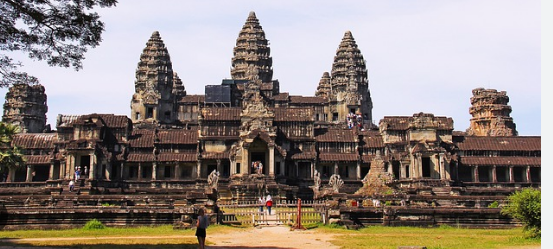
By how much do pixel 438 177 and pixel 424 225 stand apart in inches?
1130

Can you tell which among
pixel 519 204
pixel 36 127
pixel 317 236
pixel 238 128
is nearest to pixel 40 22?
pixel 317 236

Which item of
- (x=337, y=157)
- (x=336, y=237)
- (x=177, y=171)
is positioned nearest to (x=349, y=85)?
(x=337, y=157)

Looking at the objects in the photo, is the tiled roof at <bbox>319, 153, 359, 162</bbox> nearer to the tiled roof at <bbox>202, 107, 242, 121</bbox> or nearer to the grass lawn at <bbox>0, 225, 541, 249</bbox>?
the tiled roof at <bbox>202, 107, 242, 121</bbox>

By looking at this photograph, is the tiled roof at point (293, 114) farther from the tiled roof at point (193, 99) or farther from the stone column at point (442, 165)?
the tiled roof at point (193, 99)

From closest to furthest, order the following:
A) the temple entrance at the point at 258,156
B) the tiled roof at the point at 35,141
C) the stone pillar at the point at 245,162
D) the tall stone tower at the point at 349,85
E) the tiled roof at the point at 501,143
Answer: the stone pillar at the point at 245,162
the temple entrance at the point at 258,156
the tiled roof at the point at 501,143
the tiled roof at the point at 35,141
the tall stone tower at the point at 349,85

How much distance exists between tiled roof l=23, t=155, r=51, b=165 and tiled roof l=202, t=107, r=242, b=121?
17.0 m

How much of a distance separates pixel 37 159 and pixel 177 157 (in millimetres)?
15258

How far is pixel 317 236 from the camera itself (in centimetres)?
2278

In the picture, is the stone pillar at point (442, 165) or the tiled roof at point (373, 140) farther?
the tiled roof at point (373, 140)

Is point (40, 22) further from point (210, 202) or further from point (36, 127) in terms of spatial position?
point (36, 127)

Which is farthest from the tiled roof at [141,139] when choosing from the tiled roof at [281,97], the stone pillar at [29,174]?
the tiled roof at [281,97]

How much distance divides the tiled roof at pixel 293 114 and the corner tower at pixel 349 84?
28571 millimetres

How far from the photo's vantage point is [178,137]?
185 feet

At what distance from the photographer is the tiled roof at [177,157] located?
54594mm
